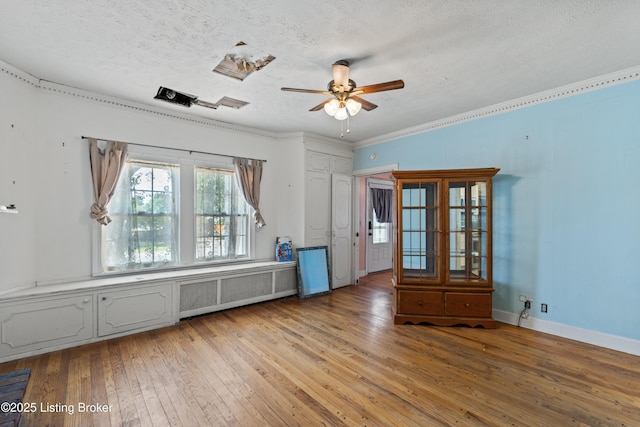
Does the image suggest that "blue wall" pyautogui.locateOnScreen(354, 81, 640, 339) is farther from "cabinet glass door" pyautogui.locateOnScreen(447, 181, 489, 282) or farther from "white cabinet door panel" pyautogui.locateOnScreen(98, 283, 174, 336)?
"white cabinet door panel" pyautogui.locateOnScreen(98, 283, 174, 336)

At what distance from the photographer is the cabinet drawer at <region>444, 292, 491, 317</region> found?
3578mm

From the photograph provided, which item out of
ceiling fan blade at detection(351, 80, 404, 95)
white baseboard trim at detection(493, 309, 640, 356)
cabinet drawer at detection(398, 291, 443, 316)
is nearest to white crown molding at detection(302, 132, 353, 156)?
ceiling fan blade at detection(351, 80, 404, 95)

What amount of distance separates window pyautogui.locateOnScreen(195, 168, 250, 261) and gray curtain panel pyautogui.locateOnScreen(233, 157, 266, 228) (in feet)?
0.39

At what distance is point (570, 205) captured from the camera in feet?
10.7

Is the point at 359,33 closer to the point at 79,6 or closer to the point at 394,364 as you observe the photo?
the point at 79,6

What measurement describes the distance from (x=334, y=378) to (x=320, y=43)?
115 inches

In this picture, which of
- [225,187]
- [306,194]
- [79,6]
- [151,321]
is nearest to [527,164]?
[306,194]

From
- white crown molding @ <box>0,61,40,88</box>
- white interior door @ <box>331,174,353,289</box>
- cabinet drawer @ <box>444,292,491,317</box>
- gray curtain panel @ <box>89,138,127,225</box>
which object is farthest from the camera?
white interior door @ <box>331,174,353,289</box>

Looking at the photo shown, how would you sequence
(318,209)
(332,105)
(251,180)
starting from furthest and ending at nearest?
(318,209), (251,180), (332,105)

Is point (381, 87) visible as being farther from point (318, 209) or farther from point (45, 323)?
point (45, 323)

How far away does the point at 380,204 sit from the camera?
7234mm

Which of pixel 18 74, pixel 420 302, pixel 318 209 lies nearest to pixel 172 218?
pixel 18 74

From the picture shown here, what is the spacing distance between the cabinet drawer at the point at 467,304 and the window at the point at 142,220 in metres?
3.87

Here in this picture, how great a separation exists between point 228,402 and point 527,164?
13.8 feet
